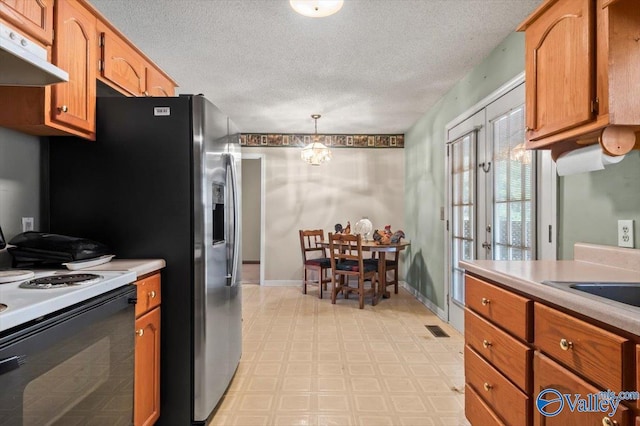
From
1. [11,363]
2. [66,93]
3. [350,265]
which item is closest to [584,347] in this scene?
[11,363]

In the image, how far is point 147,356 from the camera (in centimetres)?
159

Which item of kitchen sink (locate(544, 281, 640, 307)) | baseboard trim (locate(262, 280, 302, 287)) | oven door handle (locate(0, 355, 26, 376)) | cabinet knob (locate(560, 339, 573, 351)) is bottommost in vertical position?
baseboard trim (locate(262, 280, 302, 287))

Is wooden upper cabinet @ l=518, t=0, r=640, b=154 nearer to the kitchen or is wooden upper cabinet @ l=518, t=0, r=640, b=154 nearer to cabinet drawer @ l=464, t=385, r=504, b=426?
the kitchen

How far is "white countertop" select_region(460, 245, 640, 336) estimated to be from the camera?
87 centimetres

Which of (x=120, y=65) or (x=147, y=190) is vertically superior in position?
(x=120, y=65)

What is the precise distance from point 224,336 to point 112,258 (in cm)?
79

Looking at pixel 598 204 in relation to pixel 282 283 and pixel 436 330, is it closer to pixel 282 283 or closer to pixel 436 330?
pixel 436 330

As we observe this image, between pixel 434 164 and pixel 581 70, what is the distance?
9.02 ft

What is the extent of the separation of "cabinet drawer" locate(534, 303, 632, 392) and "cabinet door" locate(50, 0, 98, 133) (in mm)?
2104

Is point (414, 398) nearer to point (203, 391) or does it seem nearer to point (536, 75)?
point (203, 391)

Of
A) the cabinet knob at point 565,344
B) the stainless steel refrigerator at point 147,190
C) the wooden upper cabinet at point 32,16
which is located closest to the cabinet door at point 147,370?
the stainless steel refrigerator at point 147,190

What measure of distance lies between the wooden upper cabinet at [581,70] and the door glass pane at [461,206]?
140 cm

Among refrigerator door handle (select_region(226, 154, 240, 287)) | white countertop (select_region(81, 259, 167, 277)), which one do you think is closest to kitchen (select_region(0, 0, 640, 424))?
white countertop (select_region(81, 259, 167, 277))

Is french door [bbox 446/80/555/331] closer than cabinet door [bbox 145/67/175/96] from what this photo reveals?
Yes
